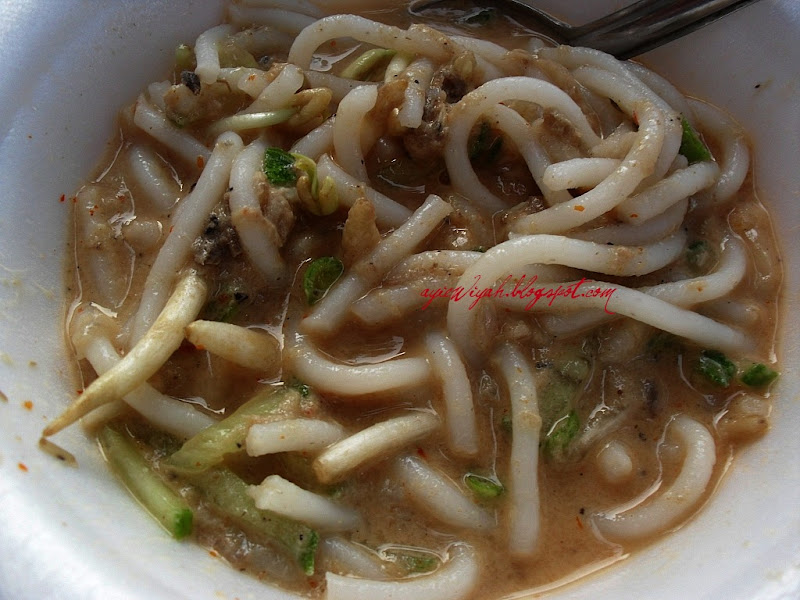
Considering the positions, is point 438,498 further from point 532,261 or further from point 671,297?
point 671,297

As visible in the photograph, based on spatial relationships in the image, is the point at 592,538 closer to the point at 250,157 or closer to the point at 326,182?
the point at 326,182

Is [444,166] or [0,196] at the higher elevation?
[0,196]

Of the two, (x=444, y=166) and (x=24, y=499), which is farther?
(x=444, y=166)

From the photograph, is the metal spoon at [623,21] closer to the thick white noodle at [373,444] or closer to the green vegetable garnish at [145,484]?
the thick white noodle at [373,444]

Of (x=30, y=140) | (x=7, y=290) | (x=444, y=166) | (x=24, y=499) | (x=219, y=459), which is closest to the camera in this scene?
(x=24, y=499)

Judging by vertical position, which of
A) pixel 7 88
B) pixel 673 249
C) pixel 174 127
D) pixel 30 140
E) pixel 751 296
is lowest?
pixel 751 296

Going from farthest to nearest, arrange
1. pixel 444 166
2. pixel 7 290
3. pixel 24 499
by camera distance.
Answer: pixel 444 166 < pixel 7 290 < pixel 24 499

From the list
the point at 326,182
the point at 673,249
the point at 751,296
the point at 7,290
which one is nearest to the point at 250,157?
the point at 326,182
